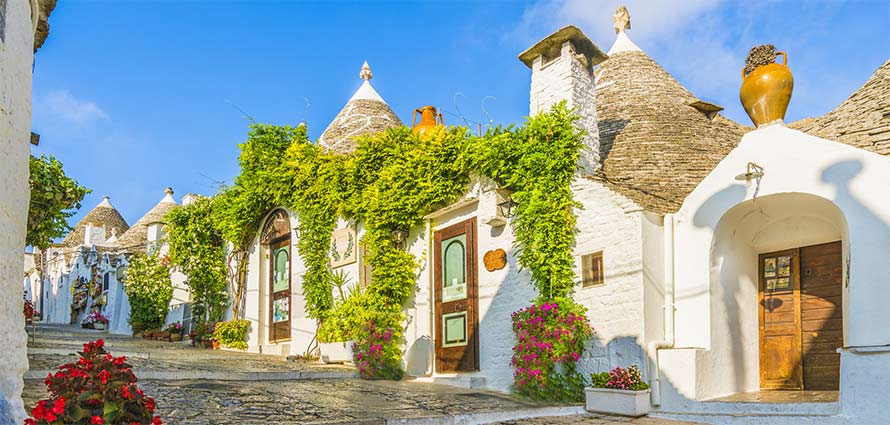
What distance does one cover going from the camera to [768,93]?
880cm

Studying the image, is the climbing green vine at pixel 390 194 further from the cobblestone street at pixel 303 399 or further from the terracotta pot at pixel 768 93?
the terracotta pot at pixel 768 93

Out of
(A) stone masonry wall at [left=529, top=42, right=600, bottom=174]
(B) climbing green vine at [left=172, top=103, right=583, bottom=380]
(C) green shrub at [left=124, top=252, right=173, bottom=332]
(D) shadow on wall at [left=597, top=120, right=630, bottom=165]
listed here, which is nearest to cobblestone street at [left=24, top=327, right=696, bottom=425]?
(B) climbing green vine at [left=172, top=103, right=583, bottom=380]

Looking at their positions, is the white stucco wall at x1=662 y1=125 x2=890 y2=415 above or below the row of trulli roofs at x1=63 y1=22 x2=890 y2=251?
below

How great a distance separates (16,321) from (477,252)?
23.5 ft

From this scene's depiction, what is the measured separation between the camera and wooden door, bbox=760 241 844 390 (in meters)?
8.77

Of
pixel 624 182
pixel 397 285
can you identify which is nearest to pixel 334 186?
pixel 397 285

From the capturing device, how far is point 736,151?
28.4 feet

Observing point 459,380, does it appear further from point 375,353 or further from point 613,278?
point 613,278

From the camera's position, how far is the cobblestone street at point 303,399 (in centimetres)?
725

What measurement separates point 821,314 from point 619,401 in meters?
2.78

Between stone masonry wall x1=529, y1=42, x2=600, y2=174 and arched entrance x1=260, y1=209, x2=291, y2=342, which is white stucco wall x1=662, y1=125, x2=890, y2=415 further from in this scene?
arched entrance x1=260, y1=209, x2=291, y2=342

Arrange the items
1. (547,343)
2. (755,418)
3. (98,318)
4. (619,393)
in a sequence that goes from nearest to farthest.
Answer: (755,418) < (619,393) < (547,343) < (98,318)

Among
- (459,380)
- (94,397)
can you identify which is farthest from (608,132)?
(94,397)

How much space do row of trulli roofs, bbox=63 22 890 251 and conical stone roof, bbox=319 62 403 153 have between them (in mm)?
36
